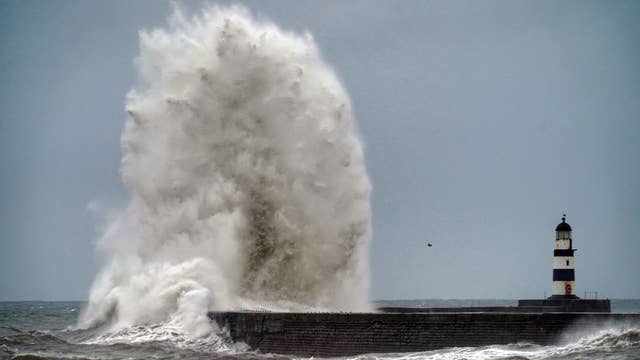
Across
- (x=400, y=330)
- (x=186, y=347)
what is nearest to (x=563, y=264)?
(x=400, y=330)

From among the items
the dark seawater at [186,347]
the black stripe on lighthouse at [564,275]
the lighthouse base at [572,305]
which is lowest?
the dark seawater at [186,347]

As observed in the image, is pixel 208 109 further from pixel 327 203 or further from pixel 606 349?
pixel 606 349

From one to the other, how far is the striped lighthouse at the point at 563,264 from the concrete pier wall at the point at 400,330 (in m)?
5.27

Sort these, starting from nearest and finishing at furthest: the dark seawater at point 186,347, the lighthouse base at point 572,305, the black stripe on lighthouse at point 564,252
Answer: the dark seawater at point 186,347 < the lighthouse base at point 572,305 < the black stripe on lighthouse at point 564,252

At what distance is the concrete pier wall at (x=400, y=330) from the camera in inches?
655

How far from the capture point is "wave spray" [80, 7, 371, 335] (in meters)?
22.9

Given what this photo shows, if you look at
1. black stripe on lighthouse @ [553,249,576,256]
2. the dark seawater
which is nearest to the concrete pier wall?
the dark seawater

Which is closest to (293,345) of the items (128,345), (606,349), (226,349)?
(226,349)

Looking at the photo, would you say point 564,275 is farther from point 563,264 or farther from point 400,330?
point 400,330

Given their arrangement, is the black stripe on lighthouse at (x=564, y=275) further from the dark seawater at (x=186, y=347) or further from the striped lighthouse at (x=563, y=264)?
the dark seawater at (x=186, y=347)

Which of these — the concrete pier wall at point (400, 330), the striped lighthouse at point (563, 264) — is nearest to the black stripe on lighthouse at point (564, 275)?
the striped lighthouse at point (563, 264)

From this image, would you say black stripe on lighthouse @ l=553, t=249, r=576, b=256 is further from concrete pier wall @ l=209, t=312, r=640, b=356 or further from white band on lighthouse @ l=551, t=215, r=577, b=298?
concrete pier wall @ l=209, t=312, r=640, b=356

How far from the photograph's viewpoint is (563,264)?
Answer: 73.1 feet

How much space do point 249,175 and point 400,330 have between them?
7245mm
